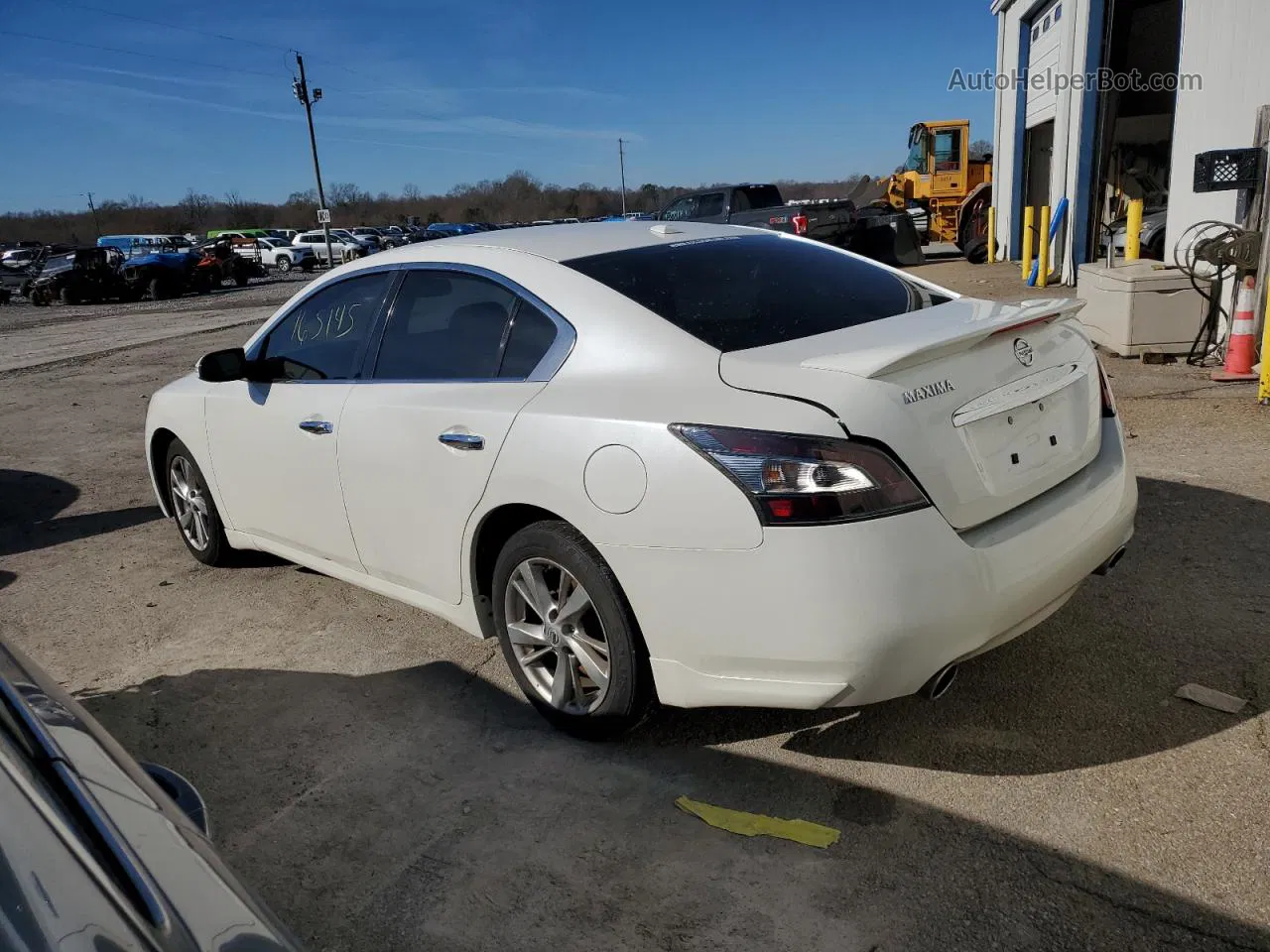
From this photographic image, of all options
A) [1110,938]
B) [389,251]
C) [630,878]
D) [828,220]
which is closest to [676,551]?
[630,878]

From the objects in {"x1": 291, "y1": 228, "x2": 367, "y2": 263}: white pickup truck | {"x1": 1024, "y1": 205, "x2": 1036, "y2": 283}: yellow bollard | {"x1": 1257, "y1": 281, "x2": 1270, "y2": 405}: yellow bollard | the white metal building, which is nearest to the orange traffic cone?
{"x1": 1257, "y1": 281, "x2": 1270, "y2": 405}: yellow bollard

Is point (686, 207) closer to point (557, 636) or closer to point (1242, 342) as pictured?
point (1242, 342)

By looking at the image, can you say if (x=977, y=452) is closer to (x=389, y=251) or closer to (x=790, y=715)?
(x=790, y=715)

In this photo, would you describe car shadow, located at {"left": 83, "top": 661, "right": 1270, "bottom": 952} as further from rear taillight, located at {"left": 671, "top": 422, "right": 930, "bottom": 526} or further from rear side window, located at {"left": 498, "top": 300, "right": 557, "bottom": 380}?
rear side window, located at {"left": 498, "top": 300, "right": 557, "bottom": 380}

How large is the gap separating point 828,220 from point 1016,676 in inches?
656

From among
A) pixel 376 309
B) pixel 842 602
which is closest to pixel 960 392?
pixel 842 602

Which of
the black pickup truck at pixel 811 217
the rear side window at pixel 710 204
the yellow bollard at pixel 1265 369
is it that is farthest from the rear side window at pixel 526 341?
the rear side window at pixel 710 204

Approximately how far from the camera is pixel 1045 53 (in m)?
17.9

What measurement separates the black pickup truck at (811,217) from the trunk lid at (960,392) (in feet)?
51.7

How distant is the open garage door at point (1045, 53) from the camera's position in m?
16.2

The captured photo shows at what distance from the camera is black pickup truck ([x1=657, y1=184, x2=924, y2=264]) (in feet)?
61.4

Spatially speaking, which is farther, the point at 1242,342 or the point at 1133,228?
the point at 1133,228

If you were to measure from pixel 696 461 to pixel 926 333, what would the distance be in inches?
31.7

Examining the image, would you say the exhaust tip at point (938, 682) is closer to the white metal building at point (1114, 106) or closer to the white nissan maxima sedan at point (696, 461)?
the white nissan maxima sedan at point (696, 461)
